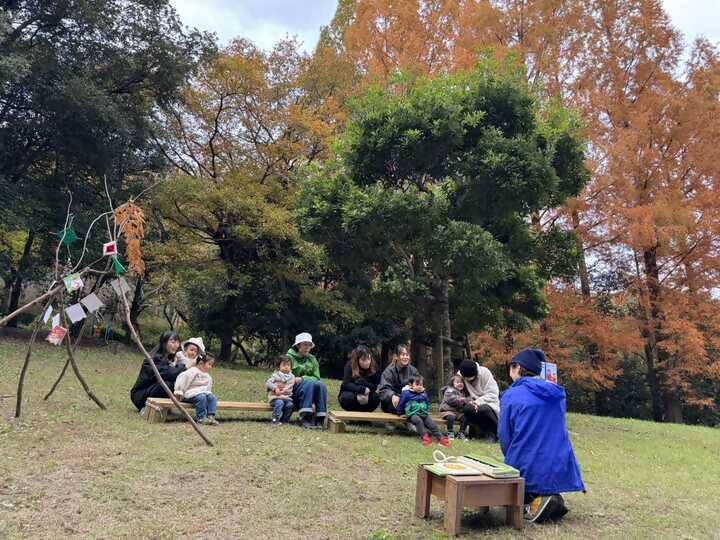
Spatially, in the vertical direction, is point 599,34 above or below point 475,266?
above

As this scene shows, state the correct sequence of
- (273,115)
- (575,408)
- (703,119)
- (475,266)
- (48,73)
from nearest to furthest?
1. (475,266)
2. (703,119)
3. (48,73)
4. (273,115)
5. (575,408)

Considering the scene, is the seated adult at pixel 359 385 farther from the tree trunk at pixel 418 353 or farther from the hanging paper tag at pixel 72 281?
the tree trunk at pixel 418 353

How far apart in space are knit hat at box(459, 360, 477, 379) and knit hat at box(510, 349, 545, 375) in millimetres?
2789

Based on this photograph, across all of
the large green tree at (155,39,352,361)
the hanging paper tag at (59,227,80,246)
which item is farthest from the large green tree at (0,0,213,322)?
the hanging paper tag at (59,227,80,246)

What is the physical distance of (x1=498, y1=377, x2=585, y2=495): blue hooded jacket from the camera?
3.86 meters

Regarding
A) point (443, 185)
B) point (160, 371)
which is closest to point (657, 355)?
point (443, 185)

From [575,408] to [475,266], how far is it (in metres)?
15.4

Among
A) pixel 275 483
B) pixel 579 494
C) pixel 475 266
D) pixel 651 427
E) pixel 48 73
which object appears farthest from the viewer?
pixel 48 73

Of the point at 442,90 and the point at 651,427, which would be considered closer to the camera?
the point at 442,90

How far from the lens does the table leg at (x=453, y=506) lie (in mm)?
3492

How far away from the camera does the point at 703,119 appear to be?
13.7m

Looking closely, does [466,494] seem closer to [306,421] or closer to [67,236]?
[306,421]

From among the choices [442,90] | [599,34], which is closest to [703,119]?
[599,34]

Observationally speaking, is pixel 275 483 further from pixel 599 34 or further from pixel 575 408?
pixel 575 408
